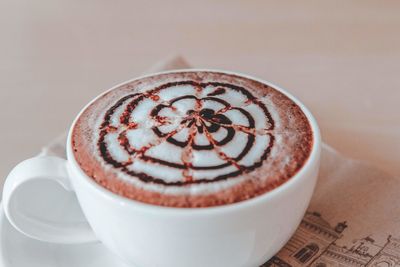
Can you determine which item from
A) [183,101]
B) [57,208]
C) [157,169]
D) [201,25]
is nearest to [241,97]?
[183,101]

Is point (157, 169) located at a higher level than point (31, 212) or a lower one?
higher

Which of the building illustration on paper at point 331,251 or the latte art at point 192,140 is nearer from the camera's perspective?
the latte art at point 192,140

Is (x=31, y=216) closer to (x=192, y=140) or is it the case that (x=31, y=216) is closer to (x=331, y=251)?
(x=192, y=140)

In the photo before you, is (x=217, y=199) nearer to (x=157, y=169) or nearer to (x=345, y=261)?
(x=157, y=169)

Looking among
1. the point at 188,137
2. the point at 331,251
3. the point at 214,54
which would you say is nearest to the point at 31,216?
the point at 188,137

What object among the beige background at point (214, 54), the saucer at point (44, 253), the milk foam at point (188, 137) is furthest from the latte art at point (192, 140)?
the beige background at point (214, 54)

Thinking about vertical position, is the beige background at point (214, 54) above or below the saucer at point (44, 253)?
above

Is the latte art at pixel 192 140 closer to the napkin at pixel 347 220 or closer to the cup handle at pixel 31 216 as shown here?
the cup handle at pixel 31 216
